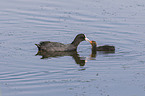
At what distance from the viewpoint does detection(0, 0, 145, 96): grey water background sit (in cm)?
1081

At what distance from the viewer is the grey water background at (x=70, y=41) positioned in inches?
426

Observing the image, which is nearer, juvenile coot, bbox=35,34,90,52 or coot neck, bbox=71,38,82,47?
juvenile coot, bbox=35,34,90,52

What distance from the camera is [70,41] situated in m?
16.9

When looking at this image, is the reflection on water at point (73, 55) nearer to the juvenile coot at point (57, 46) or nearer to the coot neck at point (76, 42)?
the juvenile coot at point (57, 46)

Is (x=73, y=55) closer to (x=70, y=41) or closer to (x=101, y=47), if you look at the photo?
(x=101, y=47)

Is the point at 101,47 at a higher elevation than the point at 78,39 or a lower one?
lower

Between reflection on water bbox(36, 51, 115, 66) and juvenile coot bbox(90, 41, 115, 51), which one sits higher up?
juvenile coot bbox(90, 41, 115, 51)

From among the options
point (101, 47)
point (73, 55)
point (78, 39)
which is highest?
point (78, 39)

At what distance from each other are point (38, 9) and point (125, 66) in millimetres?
9821

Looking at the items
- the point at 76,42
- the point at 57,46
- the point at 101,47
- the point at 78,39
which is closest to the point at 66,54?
the point at 57,46

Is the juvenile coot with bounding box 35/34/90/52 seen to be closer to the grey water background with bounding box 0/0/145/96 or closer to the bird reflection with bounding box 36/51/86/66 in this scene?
the bird reflection with bounding box 36/51/86/66

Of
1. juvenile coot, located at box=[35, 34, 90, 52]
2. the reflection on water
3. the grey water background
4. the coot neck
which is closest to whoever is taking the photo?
the grey water background

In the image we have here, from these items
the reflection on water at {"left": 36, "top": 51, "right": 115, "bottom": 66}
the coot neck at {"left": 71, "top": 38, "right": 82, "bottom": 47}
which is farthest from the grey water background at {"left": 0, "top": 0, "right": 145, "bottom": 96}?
the coot neck at {"left": 71, "top": 38, "right": 82, "bottom": 47}

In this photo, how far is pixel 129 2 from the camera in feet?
77.4
